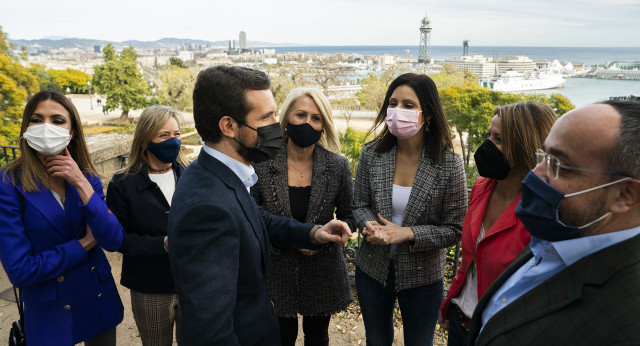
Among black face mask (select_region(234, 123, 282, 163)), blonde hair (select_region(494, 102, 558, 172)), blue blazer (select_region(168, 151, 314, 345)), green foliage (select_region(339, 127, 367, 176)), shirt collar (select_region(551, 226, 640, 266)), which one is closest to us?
shirt collar (select_region(551, 226, 640, 266))

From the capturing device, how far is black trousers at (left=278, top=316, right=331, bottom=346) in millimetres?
3008

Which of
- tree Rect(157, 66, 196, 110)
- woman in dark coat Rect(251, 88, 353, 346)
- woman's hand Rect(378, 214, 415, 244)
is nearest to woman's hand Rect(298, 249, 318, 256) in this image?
woman in dark coat Rect(251, 88, 353, 346)

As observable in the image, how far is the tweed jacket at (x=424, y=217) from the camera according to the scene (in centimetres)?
267

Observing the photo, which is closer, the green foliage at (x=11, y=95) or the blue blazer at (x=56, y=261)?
the blue blazer at (x=56, y=261)

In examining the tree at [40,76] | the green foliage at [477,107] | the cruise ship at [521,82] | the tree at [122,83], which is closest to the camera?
the tree at [40,76]

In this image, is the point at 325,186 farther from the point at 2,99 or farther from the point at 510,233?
the point at 2,99

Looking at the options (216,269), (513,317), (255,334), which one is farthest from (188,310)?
(513,317)

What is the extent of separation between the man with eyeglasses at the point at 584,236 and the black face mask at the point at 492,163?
678mm

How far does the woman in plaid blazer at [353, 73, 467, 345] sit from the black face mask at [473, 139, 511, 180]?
37cm

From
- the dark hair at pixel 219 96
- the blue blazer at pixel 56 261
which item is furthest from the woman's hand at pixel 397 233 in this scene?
the blue blazer at pixel 56 261

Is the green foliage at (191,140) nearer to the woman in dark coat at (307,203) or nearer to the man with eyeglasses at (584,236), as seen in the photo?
the woman in dark coat at (307,203)

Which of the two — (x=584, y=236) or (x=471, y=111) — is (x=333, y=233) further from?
(x=471, y=111)

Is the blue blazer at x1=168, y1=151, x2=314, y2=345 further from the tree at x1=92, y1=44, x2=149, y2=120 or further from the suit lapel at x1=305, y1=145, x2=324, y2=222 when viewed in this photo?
the tree at x1=92, y1=44, x2=149, y2=120

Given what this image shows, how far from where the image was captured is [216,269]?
1561mm
